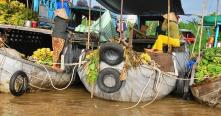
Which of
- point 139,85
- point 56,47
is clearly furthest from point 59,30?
point 139,85

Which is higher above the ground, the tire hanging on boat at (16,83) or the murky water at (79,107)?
the tire hanging on boat at (16,83)

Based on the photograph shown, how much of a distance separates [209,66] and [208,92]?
61 cm

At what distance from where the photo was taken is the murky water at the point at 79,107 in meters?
7.38

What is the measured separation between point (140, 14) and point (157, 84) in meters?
5.32

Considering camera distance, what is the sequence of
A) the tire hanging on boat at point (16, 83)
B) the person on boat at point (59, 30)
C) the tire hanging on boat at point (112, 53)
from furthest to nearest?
the person on boat at point (59, 30) < the tire hanging on boat at point (16, 83) < the tire hanging on boat at point (112, 53)

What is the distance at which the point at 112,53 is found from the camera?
803 cm

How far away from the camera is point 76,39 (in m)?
9.83

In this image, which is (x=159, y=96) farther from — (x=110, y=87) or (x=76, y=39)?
(x=76, y=39)

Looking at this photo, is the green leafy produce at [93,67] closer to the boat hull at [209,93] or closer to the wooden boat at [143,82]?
the wooden boat at [143,82]

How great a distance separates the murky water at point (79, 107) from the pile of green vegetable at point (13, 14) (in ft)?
6.18

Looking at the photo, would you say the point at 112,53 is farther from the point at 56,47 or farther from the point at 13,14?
the point at 13,14

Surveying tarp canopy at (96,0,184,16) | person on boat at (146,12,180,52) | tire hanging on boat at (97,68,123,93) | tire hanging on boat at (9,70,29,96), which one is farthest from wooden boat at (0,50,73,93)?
tarp canopy at (96,0,184,16)

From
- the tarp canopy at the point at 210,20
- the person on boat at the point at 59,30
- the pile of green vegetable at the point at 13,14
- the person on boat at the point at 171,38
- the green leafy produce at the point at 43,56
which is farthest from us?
the tarp canopy at the point at 210,20

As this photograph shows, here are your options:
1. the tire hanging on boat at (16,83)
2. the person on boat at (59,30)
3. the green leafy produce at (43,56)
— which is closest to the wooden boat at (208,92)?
the person on boat at (59,30)
